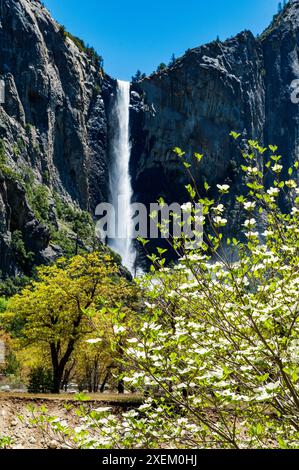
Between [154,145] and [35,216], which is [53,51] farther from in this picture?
[35,216]

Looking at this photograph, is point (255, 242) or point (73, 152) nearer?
point (255, 242)

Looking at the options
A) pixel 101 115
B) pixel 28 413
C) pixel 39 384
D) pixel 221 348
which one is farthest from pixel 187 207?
pixel 101 115

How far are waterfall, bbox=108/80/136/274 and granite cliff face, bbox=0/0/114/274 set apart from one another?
2464 millimetres

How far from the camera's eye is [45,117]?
10838 cm

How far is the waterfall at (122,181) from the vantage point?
115m

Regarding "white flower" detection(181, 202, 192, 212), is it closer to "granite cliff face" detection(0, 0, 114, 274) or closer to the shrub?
the shrub

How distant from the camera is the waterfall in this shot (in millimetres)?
115438

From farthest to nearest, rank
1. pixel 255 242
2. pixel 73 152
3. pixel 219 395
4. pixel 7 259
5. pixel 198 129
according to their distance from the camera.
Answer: pixel 198 129 < pixel 73 152 < pixel 7 259 < pixel 255 242 < pixel 219 395

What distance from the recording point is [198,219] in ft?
20.5

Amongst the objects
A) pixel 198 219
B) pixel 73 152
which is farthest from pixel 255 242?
pixel 73 152

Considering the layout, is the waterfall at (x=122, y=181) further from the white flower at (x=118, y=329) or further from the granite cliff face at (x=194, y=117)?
the white flower at (x=118, y=329)

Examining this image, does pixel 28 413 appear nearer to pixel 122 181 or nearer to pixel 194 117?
pixel 122 181

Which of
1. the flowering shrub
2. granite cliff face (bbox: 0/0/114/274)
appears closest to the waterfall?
granite cliff face (bbox: 0/0/114/274)

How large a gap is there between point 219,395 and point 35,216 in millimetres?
88755
